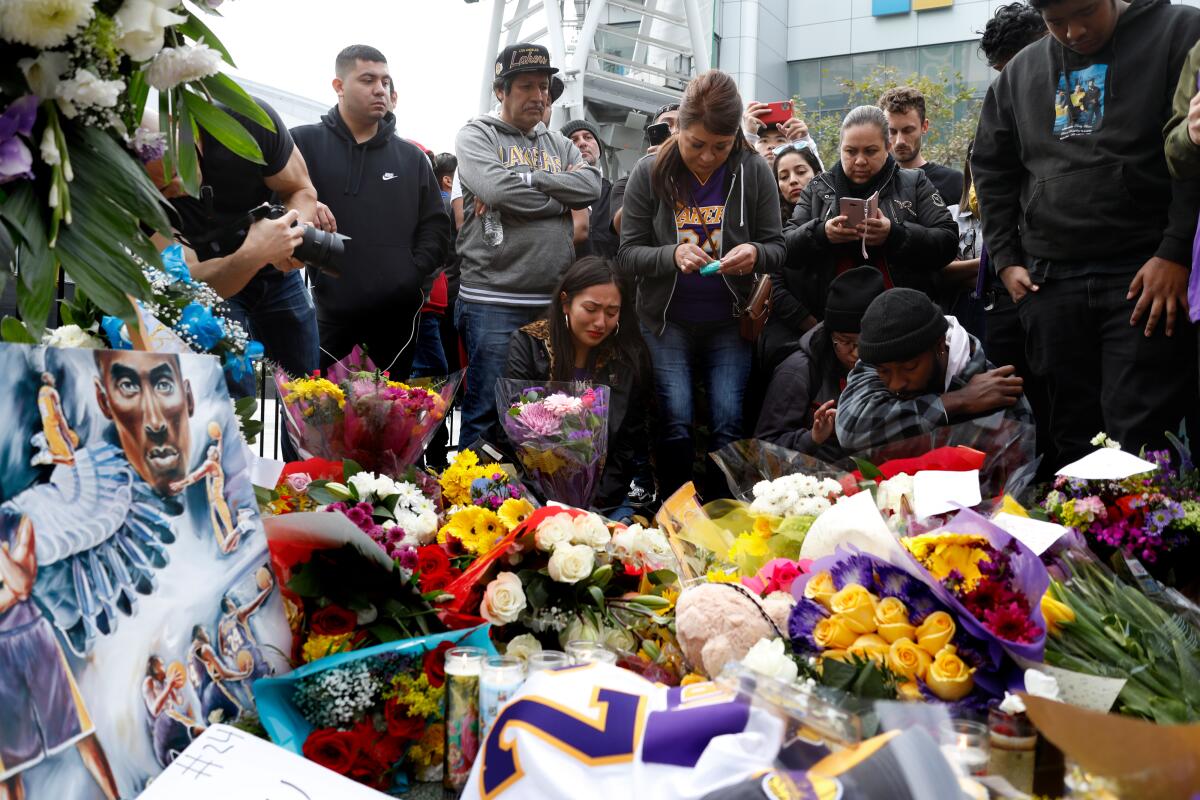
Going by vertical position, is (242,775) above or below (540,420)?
below

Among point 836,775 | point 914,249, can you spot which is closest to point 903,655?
point 836,775

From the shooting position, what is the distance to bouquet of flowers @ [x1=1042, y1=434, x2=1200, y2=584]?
6.23ft

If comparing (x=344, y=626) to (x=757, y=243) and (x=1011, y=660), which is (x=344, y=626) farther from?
(x=757, y=243)

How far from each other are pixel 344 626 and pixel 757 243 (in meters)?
2.76

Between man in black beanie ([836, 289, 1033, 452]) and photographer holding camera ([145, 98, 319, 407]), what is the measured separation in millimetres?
1568

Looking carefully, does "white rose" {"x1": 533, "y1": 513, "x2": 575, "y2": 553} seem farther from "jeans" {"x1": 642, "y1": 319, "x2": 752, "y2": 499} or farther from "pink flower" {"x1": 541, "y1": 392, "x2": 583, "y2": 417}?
"jeans" {"x1": 642, "y1": 319, "x2": 752, "y2": 499}

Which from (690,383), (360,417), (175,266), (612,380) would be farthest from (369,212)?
(175,266)

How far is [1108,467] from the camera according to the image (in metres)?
1.96

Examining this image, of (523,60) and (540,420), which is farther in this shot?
Result: (523,60)

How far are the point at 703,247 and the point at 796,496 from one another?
7.09 feet

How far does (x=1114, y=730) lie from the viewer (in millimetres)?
795

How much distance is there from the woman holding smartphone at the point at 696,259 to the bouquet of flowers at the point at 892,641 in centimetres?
253

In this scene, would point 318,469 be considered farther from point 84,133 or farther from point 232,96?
point 84,133

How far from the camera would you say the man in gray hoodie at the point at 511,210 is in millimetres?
4336
